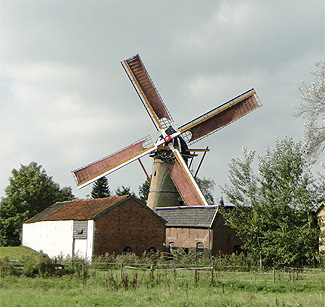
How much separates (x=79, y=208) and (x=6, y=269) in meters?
14.8

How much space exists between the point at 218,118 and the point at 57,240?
15.6 m

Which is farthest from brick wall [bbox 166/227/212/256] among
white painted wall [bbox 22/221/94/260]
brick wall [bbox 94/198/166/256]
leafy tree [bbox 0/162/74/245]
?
leafy tree [bbox 0/162/74/245]

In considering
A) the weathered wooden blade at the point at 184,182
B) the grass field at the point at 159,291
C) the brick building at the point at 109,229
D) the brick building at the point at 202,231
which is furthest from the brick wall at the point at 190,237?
the grass field at the point at 159,291

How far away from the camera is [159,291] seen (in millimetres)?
17109

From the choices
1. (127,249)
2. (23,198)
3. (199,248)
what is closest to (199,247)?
(199,248)

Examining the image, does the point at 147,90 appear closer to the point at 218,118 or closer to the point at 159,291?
the point at 218,118

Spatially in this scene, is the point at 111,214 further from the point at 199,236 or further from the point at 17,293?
the point at 17,293

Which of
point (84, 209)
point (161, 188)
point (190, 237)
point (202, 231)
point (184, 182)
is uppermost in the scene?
point (184, 182)

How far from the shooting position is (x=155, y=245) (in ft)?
108

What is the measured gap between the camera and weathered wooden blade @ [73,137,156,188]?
1429 inches

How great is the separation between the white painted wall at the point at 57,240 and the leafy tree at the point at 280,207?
9.64 meters

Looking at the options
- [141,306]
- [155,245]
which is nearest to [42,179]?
[155,245]

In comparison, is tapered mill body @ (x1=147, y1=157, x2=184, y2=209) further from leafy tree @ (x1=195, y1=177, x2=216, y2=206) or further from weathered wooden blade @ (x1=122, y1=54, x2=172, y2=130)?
leafy tree @ (x1=195, y1=177, x2=216, y2=206)

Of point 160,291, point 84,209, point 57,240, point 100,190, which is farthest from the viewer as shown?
point 100,190
